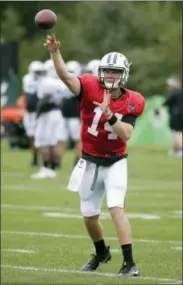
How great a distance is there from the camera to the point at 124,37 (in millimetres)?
40188

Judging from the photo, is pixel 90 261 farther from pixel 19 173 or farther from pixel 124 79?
pixel 19 173

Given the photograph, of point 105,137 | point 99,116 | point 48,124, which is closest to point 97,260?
point 105,137

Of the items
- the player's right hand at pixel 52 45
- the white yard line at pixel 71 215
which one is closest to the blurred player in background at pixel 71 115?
the white yard line at pixel 71 215

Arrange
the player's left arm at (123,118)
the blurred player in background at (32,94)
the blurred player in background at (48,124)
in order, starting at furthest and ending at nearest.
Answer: the blurred player in background at (32,94) → the blurred player in background at (48,124) → the player's left arm at (123,118)

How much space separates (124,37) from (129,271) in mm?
32813

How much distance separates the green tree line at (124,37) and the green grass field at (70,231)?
1882cm

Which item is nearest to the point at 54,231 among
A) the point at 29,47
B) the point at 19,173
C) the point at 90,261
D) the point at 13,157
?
the point at 90,261

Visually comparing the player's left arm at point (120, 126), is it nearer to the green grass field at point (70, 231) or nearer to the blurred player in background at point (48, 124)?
the green grass field at point (70, 231)

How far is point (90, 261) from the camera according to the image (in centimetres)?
813

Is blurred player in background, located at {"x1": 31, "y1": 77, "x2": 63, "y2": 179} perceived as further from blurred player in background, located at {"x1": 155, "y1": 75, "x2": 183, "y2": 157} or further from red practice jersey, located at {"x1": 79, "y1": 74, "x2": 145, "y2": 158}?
red practice jersey, located at {"x1": 79, "y1": 74, "x2": 145, "y2": 158}

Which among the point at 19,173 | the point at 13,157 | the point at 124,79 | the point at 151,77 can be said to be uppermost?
the point at 124,79

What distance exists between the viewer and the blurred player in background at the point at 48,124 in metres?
15.5

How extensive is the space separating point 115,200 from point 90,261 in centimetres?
59

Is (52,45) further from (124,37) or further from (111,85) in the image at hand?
(124,37)
